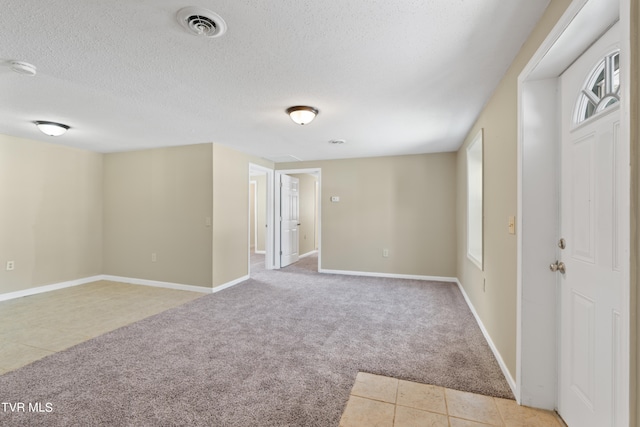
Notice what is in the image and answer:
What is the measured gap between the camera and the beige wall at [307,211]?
740 cm

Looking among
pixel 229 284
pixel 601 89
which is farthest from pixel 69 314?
pixel 601 89

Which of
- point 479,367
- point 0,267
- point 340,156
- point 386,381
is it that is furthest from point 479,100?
point 0,267

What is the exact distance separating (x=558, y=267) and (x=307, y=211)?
6.27 metres

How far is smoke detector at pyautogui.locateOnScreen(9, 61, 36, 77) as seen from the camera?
194 cm

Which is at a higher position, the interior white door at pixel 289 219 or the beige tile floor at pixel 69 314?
the interior white door at pixel 289 219

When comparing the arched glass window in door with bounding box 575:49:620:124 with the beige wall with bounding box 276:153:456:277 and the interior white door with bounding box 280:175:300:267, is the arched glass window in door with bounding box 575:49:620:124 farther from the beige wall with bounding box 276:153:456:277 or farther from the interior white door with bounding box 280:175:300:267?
the interior white door with bounding box 280:175:300:267

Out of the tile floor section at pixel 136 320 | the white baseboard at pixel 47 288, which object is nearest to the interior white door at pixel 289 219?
the tile floor section at pixel 136 320

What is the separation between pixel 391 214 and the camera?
516 centimetres

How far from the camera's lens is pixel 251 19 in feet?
4.99

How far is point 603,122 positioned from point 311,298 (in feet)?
11.2

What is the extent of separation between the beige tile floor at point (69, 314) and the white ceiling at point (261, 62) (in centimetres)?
224

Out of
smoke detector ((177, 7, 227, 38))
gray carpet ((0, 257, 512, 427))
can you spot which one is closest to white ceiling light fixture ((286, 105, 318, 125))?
smoke detector ((177, 7, 227, 38))

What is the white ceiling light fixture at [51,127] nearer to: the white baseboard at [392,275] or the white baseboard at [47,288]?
the white baseboard at [47,288]

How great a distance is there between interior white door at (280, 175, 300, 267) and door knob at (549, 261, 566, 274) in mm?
4845
